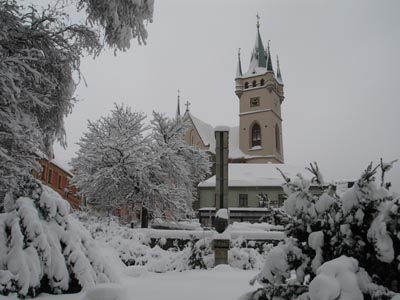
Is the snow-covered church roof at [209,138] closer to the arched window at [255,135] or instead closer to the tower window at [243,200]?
the arched window at [255,135]

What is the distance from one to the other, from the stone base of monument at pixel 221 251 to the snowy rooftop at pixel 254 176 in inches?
918

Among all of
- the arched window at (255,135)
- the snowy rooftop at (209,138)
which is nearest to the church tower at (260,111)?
the arched window at (255,135)

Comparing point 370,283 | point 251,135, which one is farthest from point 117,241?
point 251,135

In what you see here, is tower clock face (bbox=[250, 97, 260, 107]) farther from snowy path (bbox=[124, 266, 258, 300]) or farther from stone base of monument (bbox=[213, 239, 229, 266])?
snowy path (bbox=[124, 266, 258, 300])

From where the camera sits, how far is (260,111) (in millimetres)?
59344

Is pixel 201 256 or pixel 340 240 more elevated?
pixel 340 240

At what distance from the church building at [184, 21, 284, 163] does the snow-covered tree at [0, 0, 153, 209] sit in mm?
47175

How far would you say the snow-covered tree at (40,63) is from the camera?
5648mm

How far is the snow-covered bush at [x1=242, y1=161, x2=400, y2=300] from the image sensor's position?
10.1 feet

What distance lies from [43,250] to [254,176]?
32443 mm

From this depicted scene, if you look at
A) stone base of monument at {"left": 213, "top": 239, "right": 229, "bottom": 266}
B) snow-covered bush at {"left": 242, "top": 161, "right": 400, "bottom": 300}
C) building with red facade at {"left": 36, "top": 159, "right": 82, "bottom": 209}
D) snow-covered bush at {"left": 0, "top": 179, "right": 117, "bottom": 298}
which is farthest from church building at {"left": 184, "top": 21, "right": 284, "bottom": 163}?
snow-covered bush at {"left": 242, "top": 161, "right": 400, "bottom": 300}

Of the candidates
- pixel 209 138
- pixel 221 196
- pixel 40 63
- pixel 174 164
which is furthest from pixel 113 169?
pixel 209 138

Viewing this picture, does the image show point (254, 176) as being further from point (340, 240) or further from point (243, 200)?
point (340, 240)

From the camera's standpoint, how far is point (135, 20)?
244 inches
